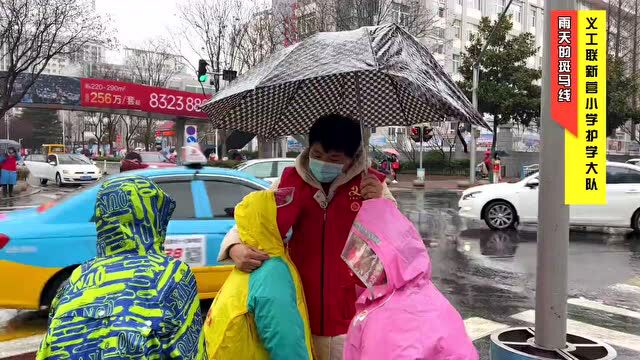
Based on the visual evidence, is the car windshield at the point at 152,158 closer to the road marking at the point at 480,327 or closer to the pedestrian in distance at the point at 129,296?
the road marking at the point at 480,327

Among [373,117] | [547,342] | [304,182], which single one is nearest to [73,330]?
[304,182]

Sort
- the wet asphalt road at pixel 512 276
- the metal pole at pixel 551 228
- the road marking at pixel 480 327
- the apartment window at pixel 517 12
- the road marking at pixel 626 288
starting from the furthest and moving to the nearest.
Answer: the apartment window at pixel 517 12 → the road marking at pixel 626 288 → the wet asphalt road at pixel 512 276 → the road marking at pixel 480 327 → the metal pole at pixel 551 228

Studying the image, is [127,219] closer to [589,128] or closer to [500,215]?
[589,128]

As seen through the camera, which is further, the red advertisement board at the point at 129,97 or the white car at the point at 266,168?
the red advertisement board at the point at 129,97

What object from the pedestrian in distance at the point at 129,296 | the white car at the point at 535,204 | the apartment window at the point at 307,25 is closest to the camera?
the pedestrian in distance at the point at 129,296

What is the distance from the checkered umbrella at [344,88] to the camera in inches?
88.0

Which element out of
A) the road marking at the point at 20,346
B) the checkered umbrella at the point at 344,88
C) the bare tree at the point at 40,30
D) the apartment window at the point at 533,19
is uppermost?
the apartment window at the point at 533,19

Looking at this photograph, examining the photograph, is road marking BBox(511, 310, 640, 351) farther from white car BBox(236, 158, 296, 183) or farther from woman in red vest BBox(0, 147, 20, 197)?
woman in red vest BBox(0, 147, 20, 197)

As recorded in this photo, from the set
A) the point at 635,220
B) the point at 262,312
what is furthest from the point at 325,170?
the point at 635,220

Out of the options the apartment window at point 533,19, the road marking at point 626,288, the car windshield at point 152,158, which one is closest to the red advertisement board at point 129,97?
the car windshield at point 152,158

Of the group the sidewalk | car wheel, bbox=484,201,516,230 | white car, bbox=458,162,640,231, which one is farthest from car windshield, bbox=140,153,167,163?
car wheel, bbox=484,201,516,230

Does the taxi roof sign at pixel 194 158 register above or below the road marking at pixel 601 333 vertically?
above

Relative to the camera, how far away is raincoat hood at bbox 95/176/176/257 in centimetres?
147

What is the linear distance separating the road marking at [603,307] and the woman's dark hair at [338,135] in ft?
17.3
